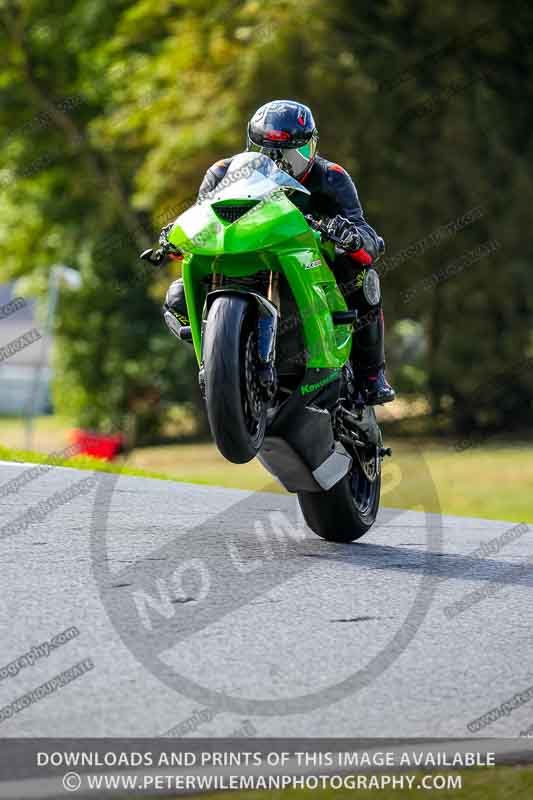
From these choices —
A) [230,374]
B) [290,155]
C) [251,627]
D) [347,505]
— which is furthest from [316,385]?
[251,627]

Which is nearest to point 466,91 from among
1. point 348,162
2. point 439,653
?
point 348,162

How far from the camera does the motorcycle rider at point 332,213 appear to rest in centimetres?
740

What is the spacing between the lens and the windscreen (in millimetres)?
6969

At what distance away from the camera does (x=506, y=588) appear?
23.1 ft

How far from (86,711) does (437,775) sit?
1191 millimetres

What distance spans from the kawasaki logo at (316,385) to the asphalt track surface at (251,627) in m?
0.86

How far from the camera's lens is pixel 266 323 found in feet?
22.3

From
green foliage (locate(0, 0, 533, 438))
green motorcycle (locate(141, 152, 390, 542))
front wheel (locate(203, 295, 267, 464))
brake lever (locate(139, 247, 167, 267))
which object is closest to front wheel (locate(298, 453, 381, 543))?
green motorcycle (locate(141, 152, 390, 542))

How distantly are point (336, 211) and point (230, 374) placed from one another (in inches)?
65.4

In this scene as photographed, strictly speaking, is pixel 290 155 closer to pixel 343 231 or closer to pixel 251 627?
pixel 343 231

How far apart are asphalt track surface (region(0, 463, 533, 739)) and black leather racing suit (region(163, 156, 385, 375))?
4.33 ft

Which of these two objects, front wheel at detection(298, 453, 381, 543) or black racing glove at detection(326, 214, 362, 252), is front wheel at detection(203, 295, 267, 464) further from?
front wheel at detection(298, 453, 381, 543)

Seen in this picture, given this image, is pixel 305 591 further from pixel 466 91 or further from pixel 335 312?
pixel 466 91

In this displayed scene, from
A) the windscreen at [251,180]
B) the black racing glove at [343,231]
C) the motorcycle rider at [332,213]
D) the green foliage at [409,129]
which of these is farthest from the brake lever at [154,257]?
the green foliage at [409,129]
